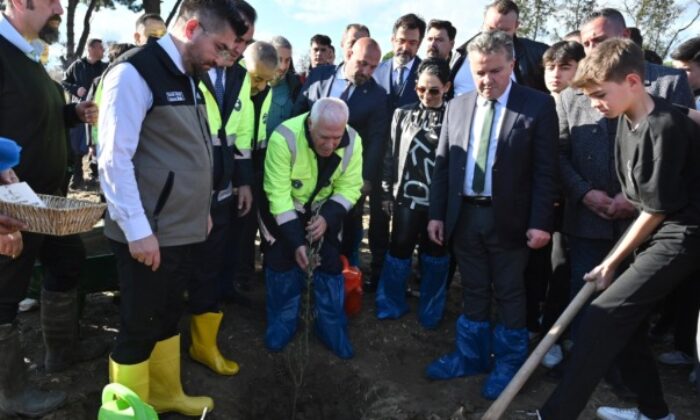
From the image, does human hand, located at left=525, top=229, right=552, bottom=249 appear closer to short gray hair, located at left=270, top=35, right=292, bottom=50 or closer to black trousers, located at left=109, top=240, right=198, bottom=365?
black trousers, located at left=109, top=240, right=198, bottom=365


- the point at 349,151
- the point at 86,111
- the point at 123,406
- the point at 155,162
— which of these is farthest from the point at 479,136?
the point at 123,406

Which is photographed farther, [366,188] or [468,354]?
[366,188]

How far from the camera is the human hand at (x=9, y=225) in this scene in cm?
223

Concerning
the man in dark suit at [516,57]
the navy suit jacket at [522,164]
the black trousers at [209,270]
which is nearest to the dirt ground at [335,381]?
the black trousers at [209,270]

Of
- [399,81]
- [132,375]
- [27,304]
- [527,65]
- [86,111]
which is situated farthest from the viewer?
[399,81]

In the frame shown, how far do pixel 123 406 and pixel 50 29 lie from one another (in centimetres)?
202

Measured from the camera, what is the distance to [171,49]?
8.21 feet

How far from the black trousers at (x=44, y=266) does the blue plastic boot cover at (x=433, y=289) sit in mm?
2414

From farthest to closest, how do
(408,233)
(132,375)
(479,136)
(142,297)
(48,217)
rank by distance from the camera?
(408,233) < (479,136) < (132,375) < (142,297) < (48,217)

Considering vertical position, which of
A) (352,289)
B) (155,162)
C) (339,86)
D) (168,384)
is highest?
(339,86)

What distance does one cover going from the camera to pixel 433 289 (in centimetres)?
424

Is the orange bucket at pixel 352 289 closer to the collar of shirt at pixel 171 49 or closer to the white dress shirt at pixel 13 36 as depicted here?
the collar of shirt at pixel 171 49

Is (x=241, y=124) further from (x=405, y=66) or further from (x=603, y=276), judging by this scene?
(x=603, y=276)

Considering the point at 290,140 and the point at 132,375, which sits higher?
the point at 290,140
